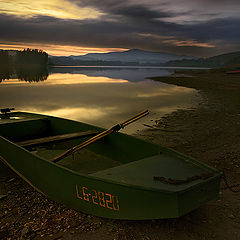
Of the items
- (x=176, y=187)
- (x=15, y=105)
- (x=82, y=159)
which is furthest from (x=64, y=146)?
(x=15, y=105)

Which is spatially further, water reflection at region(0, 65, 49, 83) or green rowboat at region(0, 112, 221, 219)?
water reflection at region(0, 65, 49, 83)

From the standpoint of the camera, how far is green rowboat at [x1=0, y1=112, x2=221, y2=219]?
4043 mm

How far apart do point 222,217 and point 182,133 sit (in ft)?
21.1

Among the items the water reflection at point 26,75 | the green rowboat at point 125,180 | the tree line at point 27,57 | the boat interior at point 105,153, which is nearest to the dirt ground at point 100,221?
the green rowboat at point 125,180

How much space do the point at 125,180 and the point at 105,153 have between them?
2.95 metres

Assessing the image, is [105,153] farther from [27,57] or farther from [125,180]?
[27,57]

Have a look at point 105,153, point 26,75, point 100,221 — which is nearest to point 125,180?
point 100,221

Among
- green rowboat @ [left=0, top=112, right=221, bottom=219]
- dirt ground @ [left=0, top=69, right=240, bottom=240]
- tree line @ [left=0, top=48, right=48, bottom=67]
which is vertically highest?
tree line @ [left=0, top=48, right=48, bottom=67]

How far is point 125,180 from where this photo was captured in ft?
14.4

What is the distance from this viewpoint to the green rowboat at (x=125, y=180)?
4.04 m

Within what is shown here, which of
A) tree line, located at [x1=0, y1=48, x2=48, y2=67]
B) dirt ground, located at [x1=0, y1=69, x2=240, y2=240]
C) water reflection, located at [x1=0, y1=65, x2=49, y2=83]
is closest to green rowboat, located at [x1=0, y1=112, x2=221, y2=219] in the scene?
dirt ground, located at [x1=0, y1=69, x2=240, y2=240]

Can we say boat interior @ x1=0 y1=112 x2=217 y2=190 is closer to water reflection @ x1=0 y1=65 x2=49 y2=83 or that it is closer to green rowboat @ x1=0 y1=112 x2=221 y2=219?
green rowboat @ x1=0 y1=112 x2=221 y2=219

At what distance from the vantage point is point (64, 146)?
27.4 ft

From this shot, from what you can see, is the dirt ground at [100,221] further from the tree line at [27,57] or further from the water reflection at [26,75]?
the tree line at [27,57]
